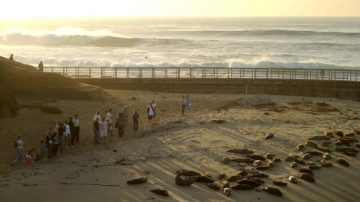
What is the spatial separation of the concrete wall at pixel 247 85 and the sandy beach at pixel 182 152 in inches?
135

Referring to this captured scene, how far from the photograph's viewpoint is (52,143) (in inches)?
706

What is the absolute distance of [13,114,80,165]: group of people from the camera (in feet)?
56.0

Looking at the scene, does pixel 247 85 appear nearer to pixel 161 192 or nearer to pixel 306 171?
pixel 306 171

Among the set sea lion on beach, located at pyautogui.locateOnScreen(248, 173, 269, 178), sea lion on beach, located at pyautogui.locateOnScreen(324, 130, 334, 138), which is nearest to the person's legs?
sea lion on beach, located at pyautogui.locateOnScreen(248, 173, 269, 178)

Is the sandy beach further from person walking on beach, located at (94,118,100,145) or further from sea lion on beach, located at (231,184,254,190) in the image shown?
person walking on beach, located at (94,118,100,145)

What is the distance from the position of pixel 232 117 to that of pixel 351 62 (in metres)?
32.9

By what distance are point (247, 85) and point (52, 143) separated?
16.9 meters

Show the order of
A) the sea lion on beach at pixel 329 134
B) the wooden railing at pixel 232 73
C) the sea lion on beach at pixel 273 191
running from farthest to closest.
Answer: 1. the wooden railing at pixel 232 73
2. the sea lion on beach at pixel 329 134
3. the sea lion on beach at pixel 273 191

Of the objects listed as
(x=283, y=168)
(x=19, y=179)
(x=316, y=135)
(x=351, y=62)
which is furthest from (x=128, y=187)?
(x=351, y=62)

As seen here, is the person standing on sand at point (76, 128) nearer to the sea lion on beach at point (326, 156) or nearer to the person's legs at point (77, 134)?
the person's legs at point (77, 134)

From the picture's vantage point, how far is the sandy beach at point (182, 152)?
47.9ft

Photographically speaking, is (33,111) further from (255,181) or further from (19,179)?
(255,181)

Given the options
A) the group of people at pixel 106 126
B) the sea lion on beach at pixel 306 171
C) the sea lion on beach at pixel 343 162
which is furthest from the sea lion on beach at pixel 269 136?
the group of people at pixel 106 126

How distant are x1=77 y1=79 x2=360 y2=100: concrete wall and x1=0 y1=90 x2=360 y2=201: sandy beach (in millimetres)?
3425
